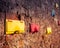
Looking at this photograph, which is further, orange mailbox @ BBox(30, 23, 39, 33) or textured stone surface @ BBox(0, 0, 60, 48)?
orange mailbox @ BBox(30, 23, 39, 33)

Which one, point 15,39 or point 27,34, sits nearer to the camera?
point 15,39

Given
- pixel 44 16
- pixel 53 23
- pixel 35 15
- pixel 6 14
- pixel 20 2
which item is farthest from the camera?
pixel 53 23

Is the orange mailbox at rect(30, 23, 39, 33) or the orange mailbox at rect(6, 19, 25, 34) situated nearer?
the orange mailbox at rect(6, 19, 25, 34)

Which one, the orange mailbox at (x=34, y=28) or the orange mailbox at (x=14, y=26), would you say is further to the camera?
the orange mailbox at (x=34, y=28)

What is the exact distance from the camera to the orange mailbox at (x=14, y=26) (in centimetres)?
101

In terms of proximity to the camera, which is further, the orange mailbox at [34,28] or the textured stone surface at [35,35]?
the orange mailbox at [34,28]

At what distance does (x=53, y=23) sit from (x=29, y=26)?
0.41 metres

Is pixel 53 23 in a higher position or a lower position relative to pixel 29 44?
higher

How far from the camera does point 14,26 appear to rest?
3.44 ft

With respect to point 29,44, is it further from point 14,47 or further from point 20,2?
point 20,2

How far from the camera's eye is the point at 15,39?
1.08 metres

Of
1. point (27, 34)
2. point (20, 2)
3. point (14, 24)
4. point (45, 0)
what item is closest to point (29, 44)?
point (27, 34)

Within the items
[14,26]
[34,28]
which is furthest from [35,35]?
[14,26]

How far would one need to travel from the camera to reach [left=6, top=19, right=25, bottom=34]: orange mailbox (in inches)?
39.8
